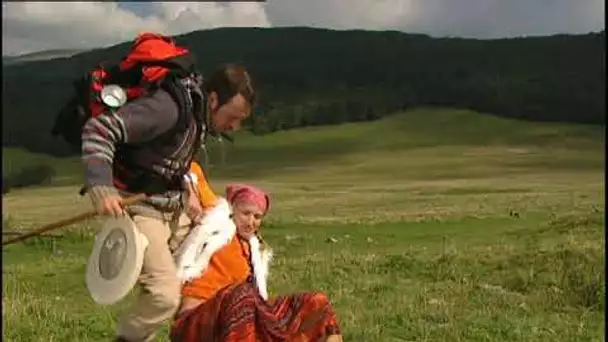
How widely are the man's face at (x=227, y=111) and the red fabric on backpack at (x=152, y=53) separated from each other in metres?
0.47

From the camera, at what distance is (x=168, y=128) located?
5.18 meters

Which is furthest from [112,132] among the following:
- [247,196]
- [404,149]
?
[404,149]

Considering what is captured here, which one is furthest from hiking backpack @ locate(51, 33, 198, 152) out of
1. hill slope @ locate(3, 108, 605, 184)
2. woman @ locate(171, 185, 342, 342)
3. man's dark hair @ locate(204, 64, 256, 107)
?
hill slope @ locate(3, 108, 605, 184)

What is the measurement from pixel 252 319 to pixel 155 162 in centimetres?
109

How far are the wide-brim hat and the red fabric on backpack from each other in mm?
794

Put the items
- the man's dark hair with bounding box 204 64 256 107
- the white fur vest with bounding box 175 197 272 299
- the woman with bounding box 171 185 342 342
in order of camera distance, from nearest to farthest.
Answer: the man's dark hair with bounding box 204 64 256 107, the woman with bounding box 171 185 342 342, the white fur vest with bounding box 175 197 272 299

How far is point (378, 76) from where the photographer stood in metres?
154

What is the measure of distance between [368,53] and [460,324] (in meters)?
170

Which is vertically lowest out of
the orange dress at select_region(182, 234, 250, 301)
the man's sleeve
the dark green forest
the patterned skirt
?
the dark green forest

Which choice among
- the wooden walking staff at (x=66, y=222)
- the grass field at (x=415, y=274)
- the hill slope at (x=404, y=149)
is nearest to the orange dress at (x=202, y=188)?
the wooden walking staff at (x=66, y=222)

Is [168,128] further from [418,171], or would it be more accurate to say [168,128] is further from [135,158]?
[418,171]

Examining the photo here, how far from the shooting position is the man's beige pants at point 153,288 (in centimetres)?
542

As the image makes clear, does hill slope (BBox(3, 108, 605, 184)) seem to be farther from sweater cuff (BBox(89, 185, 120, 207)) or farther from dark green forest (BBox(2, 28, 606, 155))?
sweater cuff (BBox(89, 185, 120, 207))

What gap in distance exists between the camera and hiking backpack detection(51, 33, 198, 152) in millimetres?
5133
